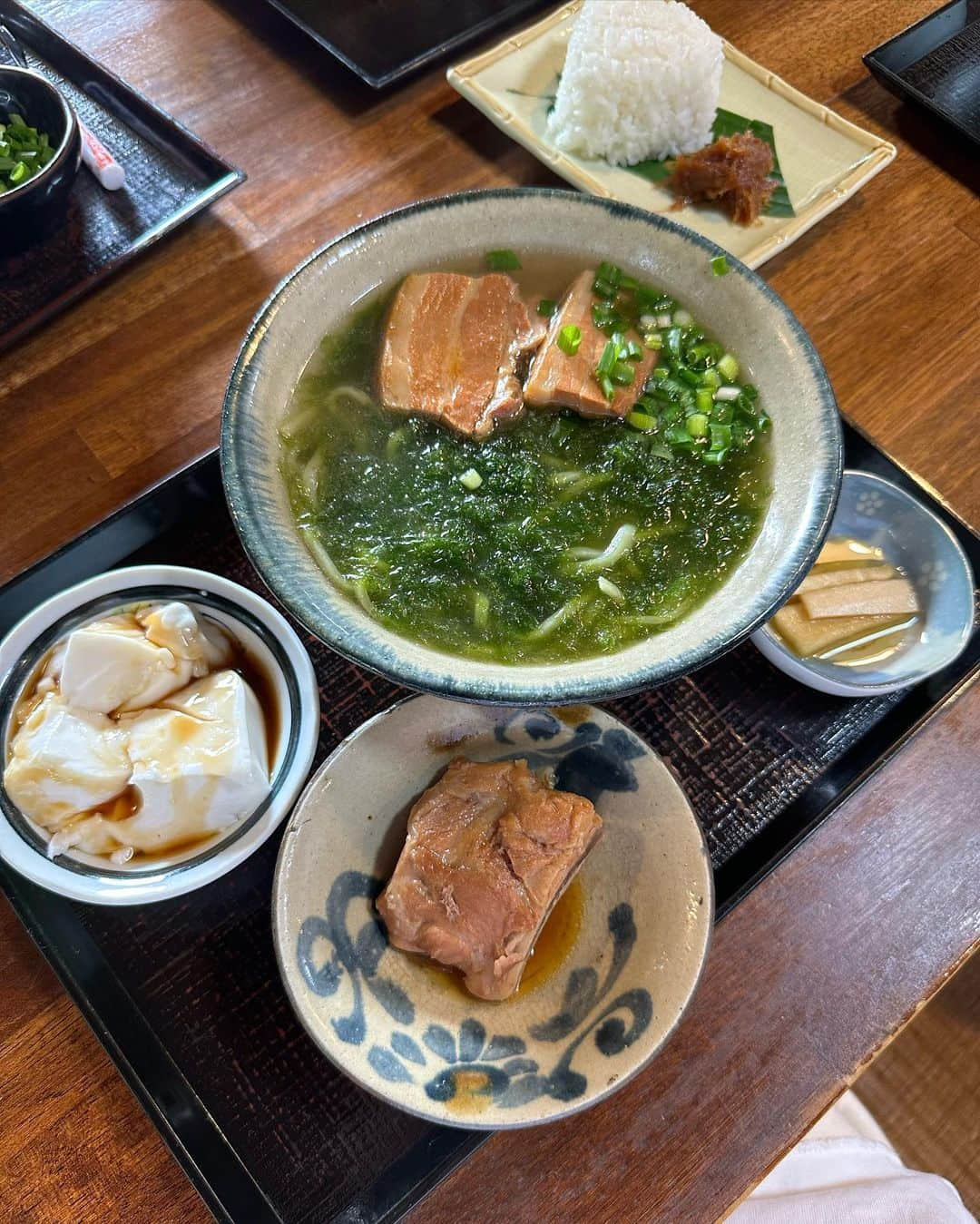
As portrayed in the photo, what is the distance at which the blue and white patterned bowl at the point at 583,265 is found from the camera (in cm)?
126

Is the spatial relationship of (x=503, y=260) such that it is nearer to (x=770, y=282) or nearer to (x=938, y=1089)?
(x=770, y=282)

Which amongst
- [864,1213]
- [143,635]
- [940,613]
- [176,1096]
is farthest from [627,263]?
[864,1213]

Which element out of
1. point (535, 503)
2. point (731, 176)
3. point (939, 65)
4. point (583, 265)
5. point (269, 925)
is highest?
point (939, 65)

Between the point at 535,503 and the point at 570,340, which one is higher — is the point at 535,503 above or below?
below

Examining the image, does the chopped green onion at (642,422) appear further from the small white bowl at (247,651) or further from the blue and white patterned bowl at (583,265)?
the small white bowl at (247,651)

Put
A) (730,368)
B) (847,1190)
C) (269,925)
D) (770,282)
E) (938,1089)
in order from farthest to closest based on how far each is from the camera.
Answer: (938,1089) → (770,282) → (847,1190) → (730,368) → (269,925)

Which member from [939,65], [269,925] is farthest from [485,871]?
[939,65]

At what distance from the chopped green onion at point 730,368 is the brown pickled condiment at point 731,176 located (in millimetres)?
727

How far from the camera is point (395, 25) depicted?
2.39 metres

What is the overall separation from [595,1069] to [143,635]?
979 mm

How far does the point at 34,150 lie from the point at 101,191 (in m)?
0.17

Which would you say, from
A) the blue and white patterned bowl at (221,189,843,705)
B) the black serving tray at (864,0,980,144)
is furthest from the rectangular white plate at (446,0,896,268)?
the blue and white patterned bowl at (221,189,843,705)

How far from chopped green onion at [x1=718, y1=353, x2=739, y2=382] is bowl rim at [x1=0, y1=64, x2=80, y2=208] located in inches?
56.9

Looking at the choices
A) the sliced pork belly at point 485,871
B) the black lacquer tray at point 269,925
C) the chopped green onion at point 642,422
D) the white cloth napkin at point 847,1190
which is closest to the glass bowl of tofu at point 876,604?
the black lacquer tray at point 269,925
